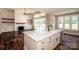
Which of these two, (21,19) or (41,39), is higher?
(21,19)

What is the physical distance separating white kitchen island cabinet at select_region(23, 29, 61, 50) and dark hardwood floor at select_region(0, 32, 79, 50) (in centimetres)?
9

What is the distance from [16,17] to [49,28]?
0.67m

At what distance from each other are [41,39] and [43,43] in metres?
0.08

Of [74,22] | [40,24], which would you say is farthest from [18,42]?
[74,22]

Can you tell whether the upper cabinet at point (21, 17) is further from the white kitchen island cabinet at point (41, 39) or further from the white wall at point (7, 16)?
the white kitchen island cabinet at point (41, 39)

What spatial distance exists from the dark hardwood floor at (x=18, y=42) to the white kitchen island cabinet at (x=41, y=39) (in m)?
0.09

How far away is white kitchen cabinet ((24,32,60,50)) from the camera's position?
1430mm

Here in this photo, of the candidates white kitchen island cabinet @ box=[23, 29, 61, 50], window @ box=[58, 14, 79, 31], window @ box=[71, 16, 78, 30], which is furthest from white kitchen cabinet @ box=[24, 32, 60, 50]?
window @ box=[71, 16, 78, 30]

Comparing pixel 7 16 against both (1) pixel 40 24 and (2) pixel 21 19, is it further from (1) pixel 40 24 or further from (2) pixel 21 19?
(1) pixel 40 24

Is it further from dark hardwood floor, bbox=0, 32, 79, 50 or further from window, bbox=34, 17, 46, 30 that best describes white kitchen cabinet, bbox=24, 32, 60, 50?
window, bbox=34, 17, 46, 30

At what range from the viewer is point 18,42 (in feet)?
4.83
